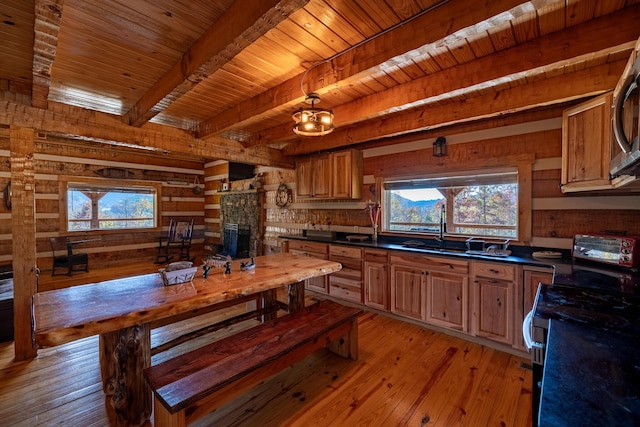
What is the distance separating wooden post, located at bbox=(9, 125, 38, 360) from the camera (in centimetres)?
257

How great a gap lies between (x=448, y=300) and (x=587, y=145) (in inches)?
72.5

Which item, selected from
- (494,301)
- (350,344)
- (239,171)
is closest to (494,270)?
(494,301)

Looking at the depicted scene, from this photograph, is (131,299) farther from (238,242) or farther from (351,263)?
(238,242)

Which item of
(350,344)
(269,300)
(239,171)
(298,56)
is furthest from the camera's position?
(239,171)

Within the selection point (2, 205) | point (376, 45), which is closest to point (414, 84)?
point (376, 45)

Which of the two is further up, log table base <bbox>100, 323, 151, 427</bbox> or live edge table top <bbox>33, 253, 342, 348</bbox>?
live edge table top <bbox>33, 253, 342, 348</bbox>

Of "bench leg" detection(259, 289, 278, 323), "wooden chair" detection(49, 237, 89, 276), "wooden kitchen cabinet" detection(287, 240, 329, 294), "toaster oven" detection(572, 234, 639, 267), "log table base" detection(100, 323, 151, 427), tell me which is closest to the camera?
"log table base" detection(100, 323, 151, 427)

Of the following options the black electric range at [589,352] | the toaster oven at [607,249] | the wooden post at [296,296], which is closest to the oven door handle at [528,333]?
the black electric range at [589,352]

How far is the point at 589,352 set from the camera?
3.12ft

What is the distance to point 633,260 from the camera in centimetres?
207

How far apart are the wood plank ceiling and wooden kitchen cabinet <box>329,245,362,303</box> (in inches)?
68.1

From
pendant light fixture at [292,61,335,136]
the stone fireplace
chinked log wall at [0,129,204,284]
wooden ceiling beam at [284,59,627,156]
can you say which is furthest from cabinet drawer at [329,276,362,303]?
chinked log wall at [0,129,204,284]

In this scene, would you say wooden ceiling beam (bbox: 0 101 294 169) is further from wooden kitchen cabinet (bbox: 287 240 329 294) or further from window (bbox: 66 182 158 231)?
window (bbox: 66 182 158 231)

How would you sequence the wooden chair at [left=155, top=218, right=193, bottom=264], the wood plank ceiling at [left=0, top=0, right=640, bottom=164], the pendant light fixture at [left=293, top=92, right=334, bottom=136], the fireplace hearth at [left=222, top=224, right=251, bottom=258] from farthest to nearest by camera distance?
1. the wooden chair at [left=155, top=218, right=193, bottom=264]
2. the fireplace hearth at [left=222, top=224, right=251, bottom=258]
3. the pendant light fixture at [left=293, top=92, right=334, bottom=136]
4. the wood plank ceiling at [left=0, top=0, right=640, bottom=164]
